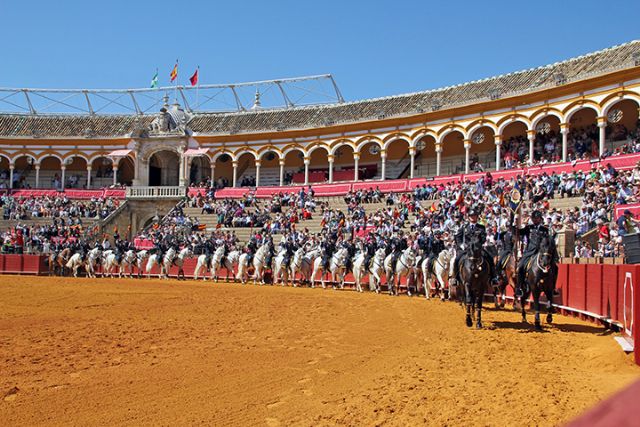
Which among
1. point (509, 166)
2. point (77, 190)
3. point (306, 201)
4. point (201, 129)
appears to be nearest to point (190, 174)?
point (201, 129)

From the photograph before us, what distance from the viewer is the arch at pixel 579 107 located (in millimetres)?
33562

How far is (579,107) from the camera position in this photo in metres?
34.4

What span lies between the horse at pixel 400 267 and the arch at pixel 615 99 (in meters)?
17.4

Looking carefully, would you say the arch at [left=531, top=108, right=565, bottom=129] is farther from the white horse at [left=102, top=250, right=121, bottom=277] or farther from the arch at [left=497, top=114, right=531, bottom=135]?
the white horse at [left=102, top=250, right=121, bottom=277]

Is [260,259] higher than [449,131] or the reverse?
the reverse

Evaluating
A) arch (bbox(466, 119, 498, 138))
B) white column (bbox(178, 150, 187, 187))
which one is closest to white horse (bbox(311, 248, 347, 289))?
arch (bbox(466, 119, 498, 138))

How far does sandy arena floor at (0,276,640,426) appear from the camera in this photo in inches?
243

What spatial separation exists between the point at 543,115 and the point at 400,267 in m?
19.1

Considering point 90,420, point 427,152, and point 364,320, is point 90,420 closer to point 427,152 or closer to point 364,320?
point 364,320

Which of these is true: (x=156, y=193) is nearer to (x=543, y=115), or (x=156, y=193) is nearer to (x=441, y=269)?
(x=543, y=115)

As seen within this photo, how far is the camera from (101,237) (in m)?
43.8

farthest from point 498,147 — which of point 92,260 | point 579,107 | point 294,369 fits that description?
point 294,369

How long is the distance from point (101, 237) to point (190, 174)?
39.8ft

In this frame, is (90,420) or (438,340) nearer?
(90,420)
